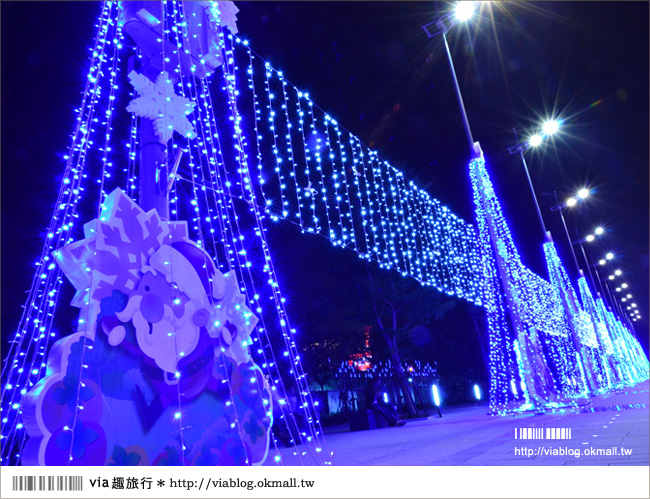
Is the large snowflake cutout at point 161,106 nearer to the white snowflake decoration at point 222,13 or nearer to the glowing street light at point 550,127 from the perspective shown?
the white snowflake decoration at point 222,13

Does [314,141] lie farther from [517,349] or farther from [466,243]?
[466,243]

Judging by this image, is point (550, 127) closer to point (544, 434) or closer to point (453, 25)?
point (453, 25)

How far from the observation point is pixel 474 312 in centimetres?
2172

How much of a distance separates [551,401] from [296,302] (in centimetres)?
736

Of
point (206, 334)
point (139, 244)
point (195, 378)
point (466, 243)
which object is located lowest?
point (195, 378)

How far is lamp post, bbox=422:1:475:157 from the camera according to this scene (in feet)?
24.2

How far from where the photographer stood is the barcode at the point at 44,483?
2746 millimetres

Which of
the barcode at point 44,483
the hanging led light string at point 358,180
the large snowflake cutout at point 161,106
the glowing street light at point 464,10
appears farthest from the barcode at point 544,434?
the glowing street light at point 464,10

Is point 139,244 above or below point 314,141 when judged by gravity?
below

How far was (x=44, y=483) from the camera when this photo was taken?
2.75m

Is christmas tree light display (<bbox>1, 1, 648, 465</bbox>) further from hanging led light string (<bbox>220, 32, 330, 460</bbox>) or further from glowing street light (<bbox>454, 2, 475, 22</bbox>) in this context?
glowing street light (<bbox>454, 2, 475, 22</bbox>)

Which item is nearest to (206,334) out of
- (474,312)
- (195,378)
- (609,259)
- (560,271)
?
(195,378)

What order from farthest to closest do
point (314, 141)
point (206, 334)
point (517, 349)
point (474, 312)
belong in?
point (474, 312), point (517, 349), point (314, 141), point (206, 334)

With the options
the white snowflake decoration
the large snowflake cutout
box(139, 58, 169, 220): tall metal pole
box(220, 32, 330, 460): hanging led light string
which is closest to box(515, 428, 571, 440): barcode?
box(220, 32, 330, 460): hanging led light string
